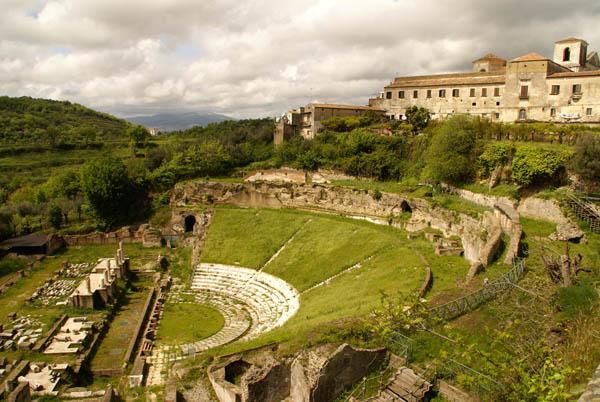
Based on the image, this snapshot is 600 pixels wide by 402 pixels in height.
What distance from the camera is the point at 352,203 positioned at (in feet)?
133

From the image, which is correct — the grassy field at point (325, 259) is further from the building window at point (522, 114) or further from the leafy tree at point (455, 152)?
the building window at point (522, 114)

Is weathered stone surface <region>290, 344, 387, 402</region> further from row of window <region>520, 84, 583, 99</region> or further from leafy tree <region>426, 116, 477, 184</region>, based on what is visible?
row of window <region>520, 84, 583, 99</region>

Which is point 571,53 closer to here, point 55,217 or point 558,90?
point 558,90

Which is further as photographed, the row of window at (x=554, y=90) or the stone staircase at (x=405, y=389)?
the row of window at (x=554, y=90)

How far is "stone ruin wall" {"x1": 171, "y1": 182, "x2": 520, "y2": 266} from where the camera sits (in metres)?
27.2

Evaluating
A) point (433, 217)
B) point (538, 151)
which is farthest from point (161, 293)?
point (538, 151)

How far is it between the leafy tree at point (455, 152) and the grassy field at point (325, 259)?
6578 millimetres

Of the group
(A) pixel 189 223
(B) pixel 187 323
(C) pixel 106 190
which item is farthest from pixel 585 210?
(C) pixel 106 190

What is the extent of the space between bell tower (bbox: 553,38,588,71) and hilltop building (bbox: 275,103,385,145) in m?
20.6

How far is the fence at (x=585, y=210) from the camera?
83.6 ft

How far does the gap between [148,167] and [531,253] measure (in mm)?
48826

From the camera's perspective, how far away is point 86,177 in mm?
44750

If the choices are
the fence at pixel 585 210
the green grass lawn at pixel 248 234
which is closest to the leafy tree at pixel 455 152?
the fence at pixel 585 210

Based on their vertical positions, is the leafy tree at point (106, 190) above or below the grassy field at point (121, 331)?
above
